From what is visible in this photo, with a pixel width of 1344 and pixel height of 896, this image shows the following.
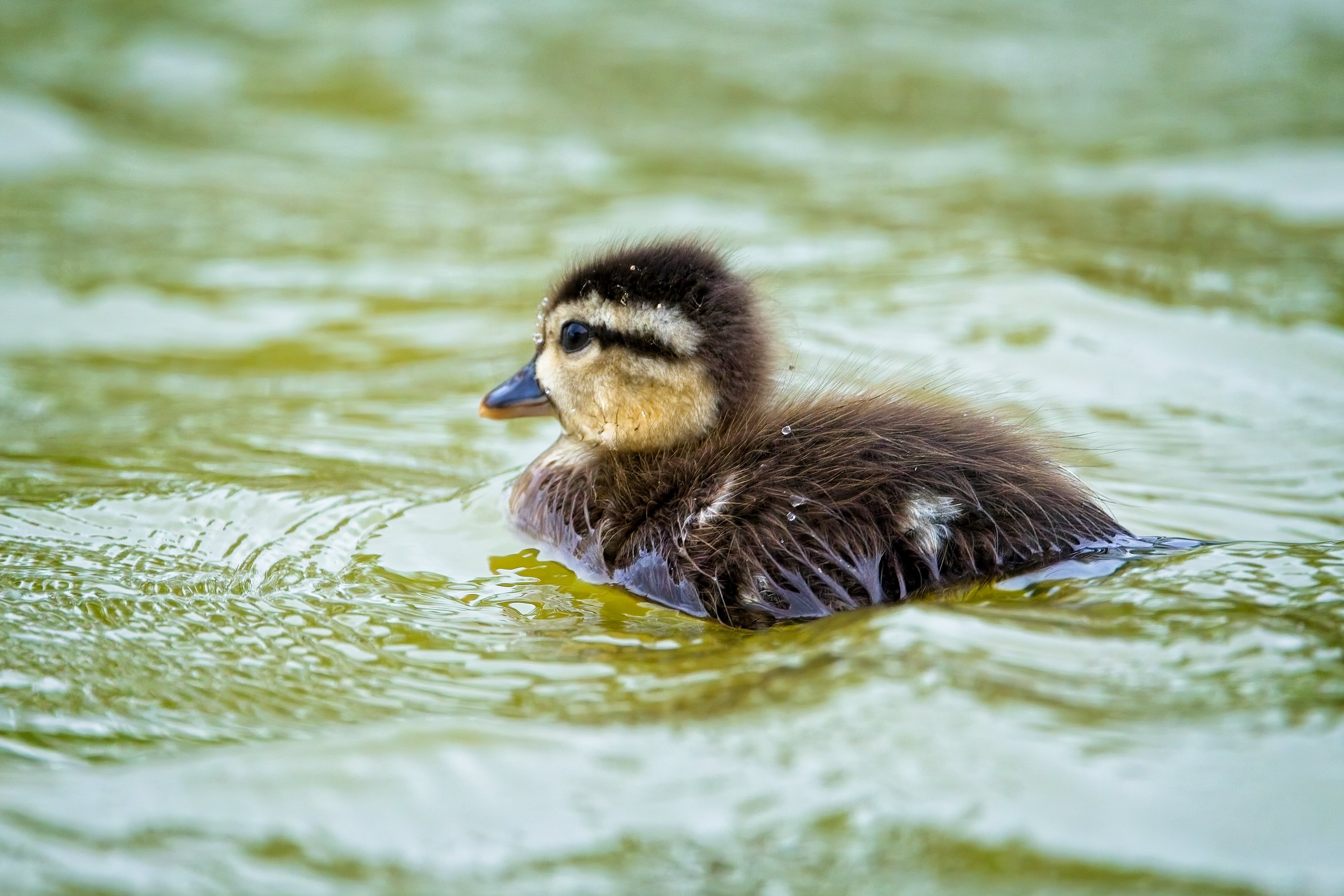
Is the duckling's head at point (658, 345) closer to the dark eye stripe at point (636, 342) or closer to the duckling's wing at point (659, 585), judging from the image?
the dark eye stripe at point (636, 342)

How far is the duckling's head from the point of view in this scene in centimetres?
341

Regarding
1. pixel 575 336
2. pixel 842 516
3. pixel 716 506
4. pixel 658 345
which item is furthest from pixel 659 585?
pixel 575 336

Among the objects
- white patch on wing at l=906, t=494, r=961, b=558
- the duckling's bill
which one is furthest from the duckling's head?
white patch on wing at l=906, t=494, r=961, b=558

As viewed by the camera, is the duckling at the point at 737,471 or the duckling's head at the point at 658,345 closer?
the duckling at the point at 737,471

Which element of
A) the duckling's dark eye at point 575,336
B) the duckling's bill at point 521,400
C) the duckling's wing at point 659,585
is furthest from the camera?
the duckling's bill at point 521,400

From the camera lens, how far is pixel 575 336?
364 centimetres

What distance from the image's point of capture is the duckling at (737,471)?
2949mm

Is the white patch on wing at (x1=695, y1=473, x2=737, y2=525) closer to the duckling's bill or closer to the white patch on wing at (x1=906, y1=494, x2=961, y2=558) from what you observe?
the white patch on wing at (x1=906, y1=494, x2=961, y2=558)

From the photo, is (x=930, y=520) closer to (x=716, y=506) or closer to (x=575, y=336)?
(x=716, y=506)

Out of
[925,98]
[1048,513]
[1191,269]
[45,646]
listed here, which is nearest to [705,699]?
[1048,513]

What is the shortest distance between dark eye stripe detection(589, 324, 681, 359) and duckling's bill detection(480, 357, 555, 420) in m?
0.31

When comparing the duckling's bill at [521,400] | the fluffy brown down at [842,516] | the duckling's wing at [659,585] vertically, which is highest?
the duckling's bill at [521,400]

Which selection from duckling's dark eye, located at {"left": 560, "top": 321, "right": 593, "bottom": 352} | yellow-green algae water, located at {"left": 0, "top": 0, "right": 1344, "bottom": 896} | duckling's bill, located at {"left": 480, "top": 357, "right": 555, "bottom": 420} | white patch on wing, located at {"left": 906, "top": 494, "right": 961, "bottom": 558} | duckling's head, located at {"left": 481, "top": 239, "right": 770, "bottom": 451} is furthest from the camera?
duckling's bill, located at {"left": 480, "top": 357, "right": 555, "bottom": 420}

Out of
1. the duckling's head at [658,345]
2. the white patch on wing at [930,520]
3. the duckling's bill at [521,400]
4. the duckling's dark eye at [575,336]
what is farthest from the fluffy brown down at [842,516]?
the duckling's bill at [521,400]
